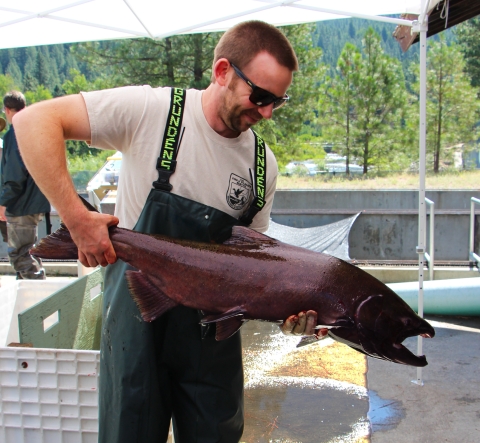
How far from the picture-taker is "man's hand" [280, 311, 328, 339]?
2.01m

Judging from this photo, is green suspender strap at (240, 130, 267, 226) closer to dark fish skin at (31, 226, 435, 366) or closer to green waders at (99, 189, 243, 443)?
green waders at (99, 189, 243, 443)

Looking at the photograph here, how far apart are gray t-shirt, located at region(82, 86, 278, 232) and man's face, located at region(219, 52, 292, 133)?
0.42 feet

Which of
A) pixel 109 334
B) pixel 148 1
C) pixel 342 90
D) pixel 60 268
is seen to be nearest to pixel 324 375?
pixel 109 334

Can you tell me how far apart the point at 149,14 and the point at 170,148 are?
15.6 ft

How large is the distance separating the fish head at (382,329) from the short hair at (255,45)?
3.42 feet

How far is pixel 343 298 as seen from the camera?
2.02m

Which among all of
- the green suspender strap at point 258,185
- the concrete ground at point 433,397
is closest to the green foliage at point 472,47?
the concrete ground at point 433,397

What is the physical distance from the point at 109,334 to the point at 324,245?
20.7 feet

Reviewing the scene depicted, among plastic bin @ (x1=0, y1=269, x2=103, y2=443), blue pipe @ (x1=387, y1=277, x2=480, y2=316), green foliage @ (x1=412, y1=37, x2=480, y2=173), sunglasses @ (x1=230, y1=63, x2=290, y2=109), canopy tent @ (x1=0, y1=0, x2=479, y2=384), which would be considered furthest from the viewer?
green foliage @ (x1=412, y1=37, x2=480, y2=173)

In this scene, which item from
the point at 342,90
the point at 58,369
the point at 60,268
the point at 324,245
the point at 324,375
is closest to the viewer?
the point at 58,369

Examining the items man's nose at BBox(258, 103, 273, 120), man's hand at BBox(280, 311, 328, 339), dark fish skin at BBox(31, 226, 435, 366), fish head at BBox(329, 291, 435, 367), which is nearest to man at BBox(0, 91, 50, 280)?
dark fish skin at BBox(31, 226, 435, 366)

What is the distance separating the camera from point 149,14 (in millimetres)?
6262

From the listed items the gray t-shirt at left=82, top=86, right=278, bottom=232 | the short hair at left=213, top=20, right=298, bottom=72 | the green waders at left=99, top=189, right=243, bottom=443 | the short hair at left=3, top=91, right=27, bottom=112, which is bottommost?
the green waders at left=99, top=189, right=243, bottom=443

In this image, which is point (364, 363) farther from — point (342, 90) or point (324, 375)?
point (342, 90)
